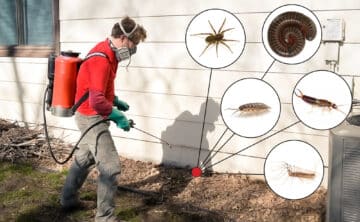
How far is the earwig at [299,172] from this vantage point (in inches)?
178

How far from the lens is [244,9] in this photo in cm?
500

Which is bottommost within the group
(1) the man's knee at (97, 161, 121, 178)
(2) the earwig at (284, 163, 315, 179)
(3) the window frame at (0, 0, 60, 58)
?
(2) the earwig at (284, 163, 315, 179)

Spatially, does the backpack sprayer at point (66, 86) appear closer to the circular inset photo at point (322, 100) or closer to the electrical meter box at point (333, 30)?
the circular inset photo at point (322, 100)

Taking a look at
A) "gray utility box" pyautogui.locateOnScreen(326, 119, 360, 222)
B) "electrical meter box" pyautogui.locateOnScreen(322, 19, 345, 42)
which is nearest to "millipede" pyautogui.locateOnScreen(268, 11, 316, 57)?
"electrical meter box" pyautogui.locateOnScreen(322, 19, 345, 42)

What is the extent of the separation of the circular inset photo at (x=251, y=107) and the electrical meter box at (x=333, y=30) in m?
0.72

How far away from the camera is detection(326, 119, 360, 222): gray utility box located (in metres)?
3.55

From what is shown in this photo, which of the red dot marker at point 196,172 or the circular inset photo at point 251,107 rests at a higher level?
the circular inset photo at point 251,107

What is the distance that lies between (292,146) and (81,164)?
6.59 feet

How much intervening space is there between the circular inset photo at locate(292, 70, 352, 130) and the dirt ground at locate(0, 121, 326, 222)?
2.62 ft

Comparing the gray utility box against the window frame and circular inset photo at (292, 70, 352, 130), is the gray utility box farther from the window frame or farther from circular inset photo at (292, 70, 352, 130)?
the window frame

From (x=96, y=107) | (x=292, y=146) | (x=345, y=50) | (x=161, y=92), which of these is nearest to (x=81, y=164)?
(x=96, y=107)

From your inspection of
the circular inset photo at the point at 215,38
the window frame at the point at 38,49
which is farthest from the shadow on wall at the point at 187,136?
the window frame at the point at 38,49

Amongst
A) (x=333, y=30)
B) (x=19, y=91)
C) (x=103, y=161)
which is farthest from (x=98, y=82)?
(x=19, y=91)

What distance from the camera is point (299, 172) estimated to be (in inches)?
179
